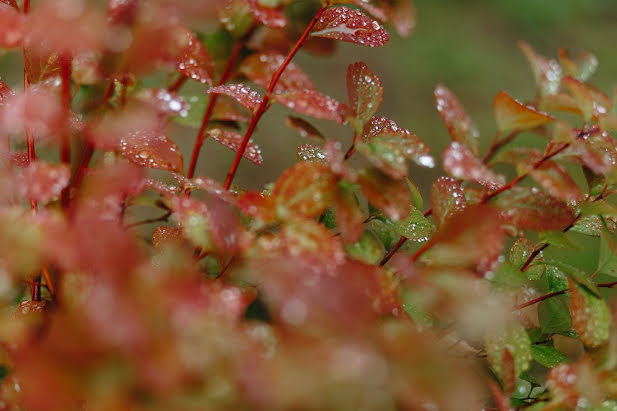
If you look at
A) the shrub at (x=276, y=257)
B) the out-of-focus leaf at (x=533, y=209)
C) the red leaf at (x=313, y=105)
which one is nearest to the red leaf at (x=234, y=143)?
the shrub at (x=276, y=257)

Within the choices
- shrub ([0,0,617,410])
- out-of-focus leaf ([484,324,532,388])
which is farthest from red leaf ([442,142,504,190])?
out-of-focus leaf ([484,324,532,388])

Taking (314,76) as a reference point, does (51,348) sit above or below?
above

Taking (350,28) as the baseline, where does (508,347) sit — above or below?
below

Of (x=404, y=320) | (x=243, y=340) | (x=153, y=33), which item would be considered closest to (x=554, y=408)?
(x=404, y=320)

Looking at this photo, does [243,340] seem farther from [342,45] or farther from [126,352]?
[342,45]

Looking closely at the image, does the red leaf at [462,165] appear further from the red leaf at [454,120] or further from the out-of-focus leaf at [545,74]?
the out-of-focus leaf at [545,74]

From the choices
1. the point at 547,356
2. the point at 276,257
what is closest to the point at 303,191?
the point at 276,257

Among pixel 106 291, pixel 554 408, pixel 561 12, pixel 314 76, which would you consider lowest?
pixel 314 76

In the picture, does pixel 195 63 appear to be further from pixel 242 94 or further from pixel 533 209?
pixel 533 209
